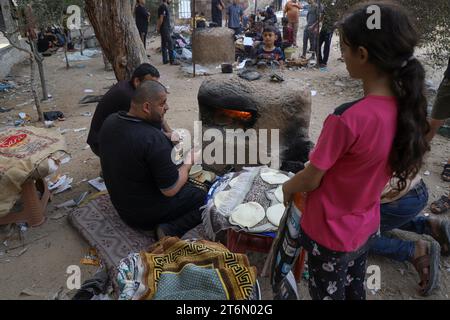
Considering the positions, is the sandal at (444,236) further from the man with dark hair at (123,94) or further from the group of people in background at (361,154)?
the man with dark hair at (123,94)

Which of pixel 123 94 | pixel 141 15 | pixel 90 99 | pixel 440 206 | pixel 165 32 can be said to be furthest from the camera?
pixel 141 15

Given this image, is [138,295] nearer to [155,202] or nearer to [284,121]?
[155,202]

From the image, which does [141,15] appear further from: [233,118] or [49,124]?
[233,118]

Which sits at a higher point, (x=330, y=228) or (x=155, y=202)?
(x=330, y=228)

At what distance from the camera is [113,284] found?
8.29 feet

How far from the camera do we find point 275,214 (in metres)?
2.58

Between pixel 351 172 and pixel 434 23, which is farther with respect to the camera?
pixel 434 23

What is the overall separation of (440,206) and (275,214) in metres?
1.91

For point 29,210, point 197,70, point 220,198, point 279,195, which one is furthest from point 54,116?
point 279,195

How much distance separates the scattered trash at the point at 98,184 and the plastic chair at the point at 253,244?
1858 millimetres

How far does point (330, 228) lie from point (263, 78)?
9.06 ft

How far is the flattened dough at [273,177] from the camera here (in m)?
2.95

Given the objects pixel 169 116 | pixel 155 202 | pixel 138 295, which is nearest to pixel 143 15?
pixel 169 116

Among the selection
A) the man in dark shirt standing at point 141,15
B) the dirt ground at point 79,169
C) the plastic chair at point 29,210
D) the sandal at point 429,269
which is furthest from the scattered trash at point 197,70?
the sandal at point 429,269
